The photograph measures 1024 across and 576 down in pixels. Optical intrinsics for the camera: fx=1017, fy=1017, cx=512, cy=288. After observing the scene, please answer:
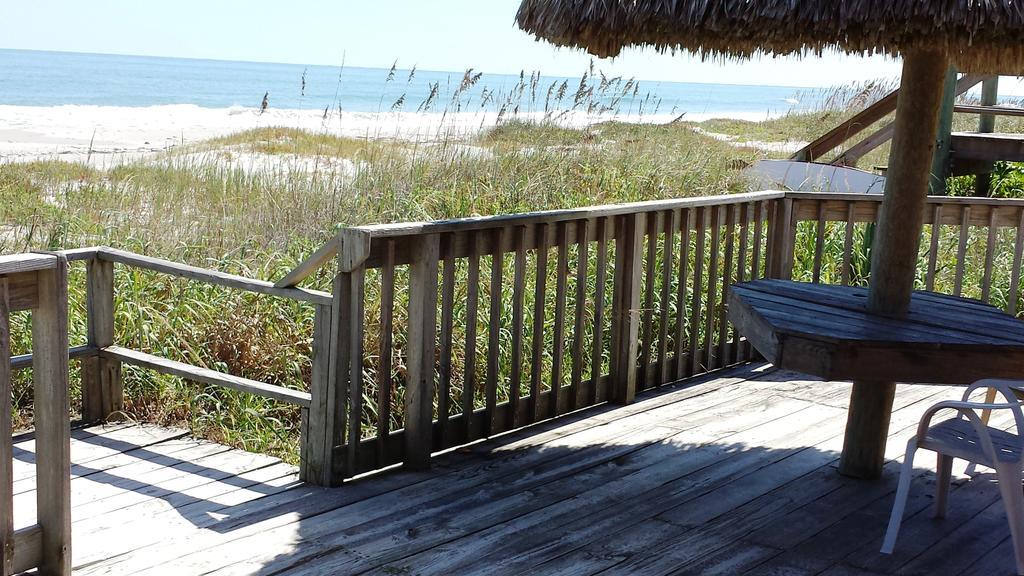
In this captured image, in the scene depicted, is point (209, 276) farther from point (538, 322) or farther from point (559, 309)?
point (559, 309)

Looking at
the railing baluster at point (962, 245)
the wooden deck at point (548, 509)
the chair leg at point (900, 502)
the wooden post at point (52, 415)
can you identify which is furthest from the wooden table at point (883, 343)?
the wooden post at point (52, 415)

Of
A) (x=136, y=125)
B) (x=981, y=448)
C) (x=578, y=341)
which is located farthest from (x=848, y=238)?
(x=136, y=125)

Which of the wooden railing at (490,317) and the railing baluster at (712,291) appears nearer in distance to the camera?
the wooden railing at (490,317)

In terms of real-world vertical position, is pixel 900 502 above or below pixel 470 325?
below

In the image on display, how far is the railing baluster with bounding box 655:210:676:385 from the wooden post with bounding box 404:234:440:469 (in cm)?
164

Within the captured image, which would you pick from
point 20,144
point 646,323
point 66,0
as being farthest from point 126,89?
point 646,323

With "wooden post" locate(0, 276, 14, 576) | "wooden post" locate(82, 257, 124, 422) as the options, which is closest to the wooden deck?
"wooden post" locate(82, 257, 124, 422)

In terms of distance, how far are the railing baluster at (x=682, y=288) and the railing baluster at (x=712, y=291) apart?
15cm

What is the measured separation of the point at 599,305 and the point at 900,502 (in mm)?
2117

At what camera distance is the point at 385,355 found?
4336mm

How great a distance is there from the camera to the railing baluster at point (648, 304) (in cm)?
547

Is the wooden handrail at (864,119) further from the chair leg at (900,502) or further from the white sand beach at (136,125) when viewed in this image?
the white sand beach at (136,125)

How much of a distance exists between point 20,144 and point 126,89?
3139 centimetres

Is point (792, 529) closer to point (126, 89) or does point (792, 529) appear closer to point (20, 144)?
point (20, 144)
